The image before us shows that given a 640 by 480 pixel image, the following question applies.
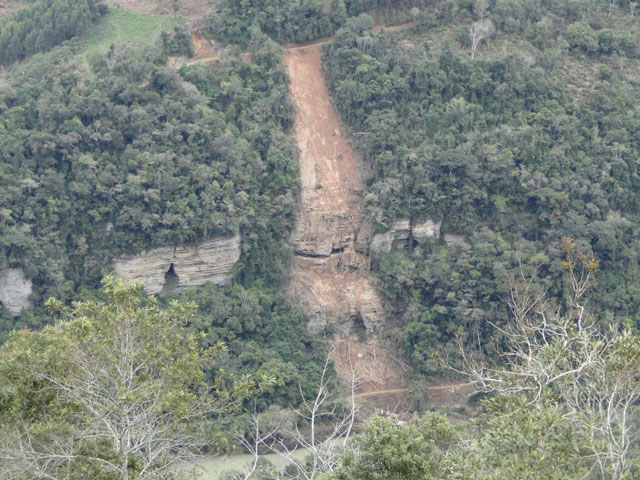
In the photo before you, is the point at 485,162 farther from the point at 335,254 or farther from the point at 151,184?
the point at 151,184

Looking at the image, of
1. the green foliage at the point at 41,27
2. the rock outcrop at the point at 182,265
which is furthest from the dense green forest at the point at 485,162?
the green foliage at the point at 41,27

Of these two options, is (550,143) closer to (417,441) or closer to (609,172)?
(609,172)

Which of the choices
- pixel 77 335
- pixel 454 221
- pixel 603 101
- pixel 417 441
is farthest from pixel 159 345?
pixel 603 101

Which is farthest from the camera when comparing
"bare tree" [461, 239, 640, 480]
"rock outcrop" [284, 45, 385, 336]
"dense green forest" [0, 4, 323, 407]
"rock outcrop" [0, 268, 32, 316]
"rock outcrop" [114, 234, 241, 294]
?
"rock outcrop" [284, 45, 385, 336]

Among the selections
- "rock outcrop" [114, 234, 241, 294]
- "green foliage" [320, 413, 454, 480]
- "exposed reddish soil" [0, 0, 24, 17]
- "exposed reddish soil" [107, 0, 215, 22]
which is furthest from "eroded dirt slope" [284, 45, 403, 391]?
"green foliage" [320, 413, 454, 480]

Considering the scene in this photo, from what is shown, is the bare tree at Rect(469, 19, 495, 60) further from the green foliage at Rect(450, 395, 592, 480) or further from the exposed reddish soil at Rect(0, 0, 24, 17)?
the green foliage at Rect(450, 395, 592, 480)

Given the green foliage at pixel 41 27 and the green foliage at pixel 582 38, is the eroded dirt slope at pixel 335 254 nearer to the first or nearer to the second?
the green foliage at pixel 41 27
